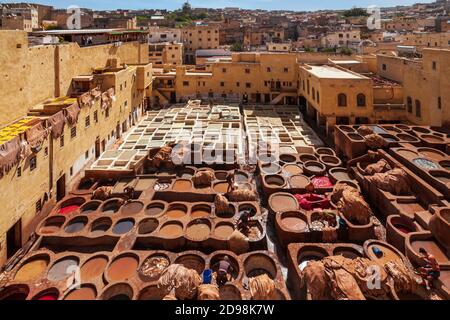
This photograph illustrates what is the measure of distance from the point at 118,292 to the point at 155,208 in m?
7.40

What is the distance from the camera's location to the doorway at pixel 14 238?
56.3ft

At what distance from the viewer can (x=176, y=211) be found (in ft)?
67.1

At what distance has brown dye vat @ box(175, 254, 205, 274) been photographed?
15.5 meters

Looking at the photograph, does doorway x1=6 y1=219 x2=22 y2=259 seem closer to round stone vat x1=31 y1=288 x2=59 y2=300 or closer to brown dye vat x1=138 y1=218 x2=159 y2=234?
round stone vat x1=31 y1=288 x2=59 y2=300

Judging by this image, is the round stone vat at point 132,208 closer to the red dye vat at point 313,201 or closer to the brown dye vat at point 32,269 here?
the brown dye vat at point 32,269

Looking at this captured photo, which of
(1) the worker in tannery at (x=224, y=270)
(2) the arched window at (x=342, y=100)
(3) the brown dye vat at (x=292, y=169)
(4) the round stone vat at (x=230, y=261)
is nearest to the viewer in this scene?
(1) the worker in tannery at (x=224, y=270)

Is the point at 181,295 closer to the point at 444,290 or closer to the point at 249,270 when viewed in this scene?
the point at 249,270

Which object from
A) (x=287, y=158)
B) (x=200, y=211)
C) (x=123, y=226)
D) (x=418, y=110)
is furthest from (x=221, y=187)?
(x=418, y=110)

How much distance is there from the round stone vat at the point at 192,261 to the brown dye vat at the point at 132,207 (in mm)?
5725

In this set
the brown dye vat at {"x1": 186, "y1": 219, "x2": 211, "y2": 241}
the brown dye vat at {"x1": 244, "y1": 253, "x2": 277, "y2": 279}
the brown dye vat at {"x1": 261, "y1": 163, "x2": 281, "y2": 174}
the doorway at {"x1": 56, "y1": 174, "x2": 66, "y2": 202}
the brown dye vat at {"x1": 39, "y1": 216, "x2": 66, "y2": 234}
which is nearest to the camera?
the brown dye vat at {"x1": 244, "y1": 253, "x2": 277, "y2": 279}

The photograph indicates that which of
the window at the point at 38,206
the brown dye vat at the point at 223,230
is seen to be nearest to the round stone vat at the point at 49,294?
the window at the point at 38,206

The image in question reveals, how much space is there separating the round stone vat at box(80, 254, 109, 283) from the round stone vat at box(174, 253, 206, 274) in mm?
3414

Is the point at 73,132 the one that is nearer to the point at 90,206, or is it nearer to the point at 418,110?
the point at 90,206

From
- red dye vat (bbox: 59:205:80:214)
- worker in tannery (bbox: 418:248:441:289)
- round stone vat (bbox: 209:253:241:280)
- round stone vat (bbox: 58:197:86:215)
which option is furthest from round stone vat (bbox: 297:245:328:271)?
red dye vat (bbox: 59:205:80:214)
